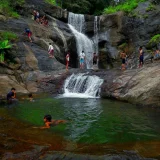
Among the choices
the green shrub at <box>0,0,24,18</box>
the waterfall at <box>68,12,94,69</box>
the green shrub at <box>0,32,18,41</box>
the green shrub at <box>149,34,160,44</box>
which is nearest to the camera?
the green shrub at <box>0,32,18,41</box>

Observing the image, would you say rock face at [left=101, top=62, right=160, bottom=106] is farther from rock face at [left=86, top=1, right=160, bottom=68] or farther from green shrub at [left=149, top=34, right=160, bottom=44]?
rock face at [left=86, top=1, right=160, bottom=68]

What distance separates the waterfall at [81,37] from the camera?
29.4m

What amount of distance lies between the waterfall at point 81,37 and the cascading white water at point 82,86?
9.02 meters

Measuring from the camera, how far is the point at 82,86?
776 inches

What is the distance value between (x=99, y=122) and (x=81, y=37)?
20673 millimetres

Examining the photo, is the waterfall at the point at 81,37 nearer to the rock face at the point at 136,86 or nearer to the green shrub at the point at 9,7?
the green shrub at the point at 9,7

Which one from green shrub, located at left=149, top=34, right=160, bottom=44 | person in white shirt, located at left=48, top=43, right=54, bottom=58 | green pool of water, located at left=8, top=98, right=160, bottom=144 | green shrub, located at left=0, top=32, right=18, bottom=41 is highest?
green shrub, located at left=149, top=34, right=160, bottom=44

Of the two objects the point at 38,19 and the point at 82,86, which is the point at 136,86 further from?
the point at 38,19

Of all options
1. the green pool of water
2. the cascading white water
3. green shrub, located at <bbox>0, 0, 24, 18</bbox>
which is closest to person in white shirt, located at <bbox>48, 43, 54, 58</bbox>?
the cascading white water

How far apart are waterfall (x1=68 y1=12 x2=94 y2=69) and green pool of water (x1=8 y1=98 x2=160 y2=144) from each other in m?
14.2

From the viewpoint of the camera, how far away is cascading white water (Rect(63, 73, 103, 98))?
18.8m

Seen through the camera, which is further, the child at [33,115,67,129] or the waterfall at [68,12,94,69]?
the waterfall at [68,12,94,69]

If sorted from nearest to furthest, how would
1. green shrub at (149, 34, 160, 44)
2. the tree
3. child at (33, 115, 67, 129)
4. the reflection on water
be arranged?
the reflection on water < child at (33, 115, 67, 129) < the tree < green shrub at (149, 34, 160, 44)

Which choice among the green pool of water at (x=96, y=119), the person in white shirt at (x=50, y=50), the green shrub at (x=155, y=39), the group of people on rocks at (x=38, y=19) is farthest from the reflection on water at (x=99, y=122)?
the group of people on rocks at (x=38, y=19)
